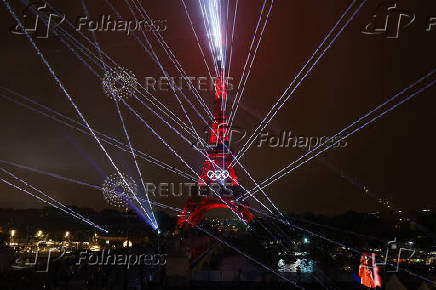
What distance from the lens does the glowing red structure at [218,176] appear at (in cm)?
4400

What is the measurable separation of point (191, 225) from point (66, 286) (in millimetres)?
35142

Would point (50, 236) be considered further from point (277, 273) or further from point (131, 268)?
point (277, 273)

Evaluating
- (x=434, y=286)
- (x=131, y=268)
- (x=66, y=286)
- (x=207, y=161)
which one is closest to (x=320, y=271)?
(x=434, y=286)

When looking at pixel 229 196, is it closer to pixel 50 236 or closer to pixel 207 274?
pixel 50 236

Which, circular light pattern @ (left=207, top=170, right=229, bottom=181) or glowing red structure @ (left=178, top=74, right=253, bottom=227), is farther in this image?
circular light pattern @ (left=207, top=170, right=229, bottom=181)

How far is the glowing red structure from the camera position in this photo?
144 feet

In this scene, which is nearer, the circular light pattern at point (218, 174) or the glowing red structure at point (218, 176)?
the glowing red structure at point (218, 176)

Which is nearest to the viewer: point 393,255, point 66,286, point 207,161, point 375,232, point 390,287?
point 390,287

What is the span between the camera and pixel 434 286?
39.1ft

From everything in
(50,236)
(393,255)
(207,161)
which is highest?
(207,161)

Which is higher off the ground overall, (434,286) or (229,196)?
(229,196)

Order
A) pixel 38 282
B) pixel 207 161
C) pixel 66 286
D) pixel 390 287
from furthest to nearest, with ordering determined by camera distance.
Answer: pixel 207 161 → pixel 66 286 → pixel 38 282 → pixel 390 287

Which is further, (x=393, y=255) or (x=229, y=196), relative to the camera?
(x=229, y=196)

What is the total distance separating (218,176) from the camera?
4606cm
